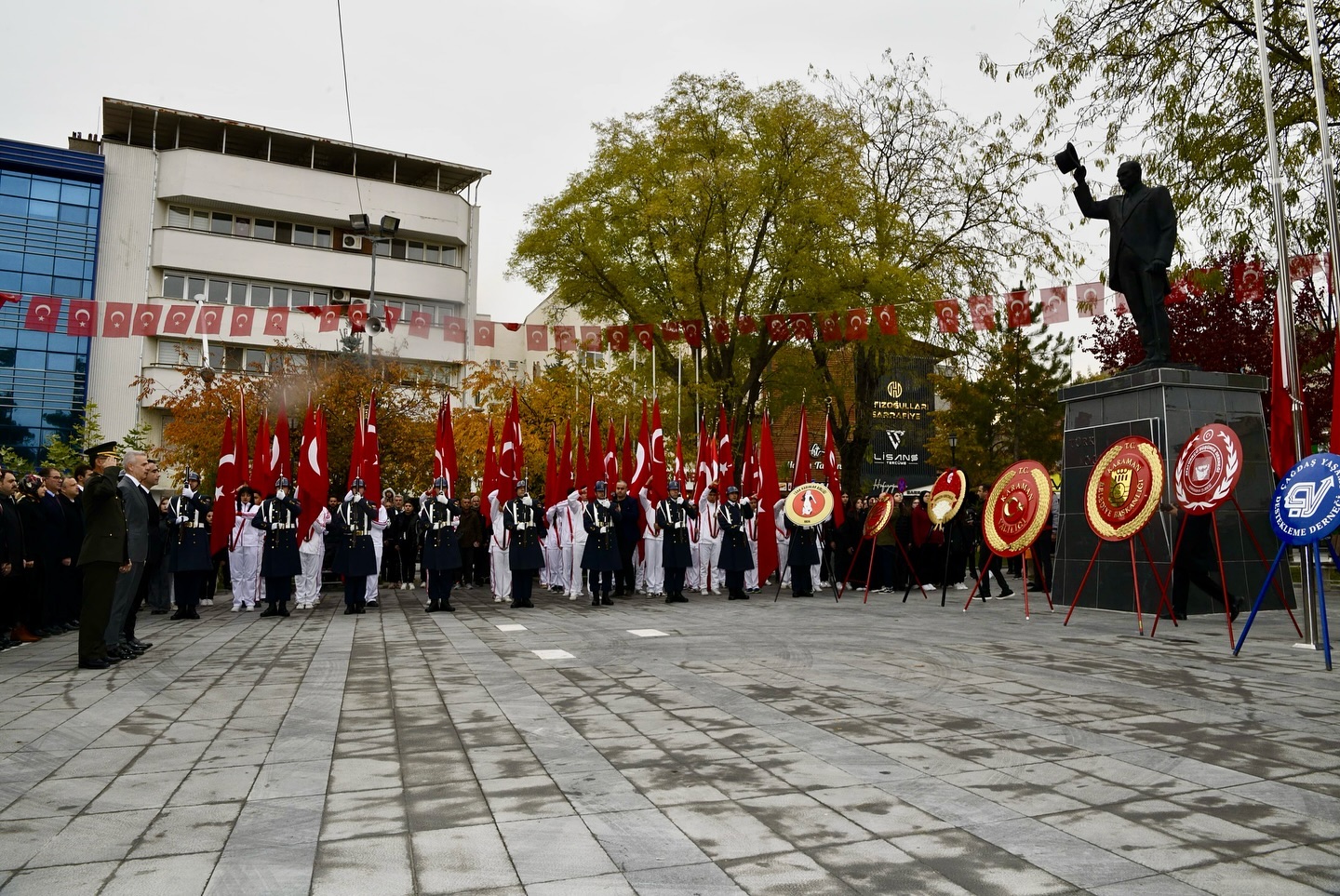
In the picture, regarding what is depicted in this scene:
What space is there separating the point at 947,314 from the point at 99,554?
1682cm

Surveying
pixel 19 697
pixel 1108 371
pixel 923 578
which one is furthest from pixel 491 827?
pixel 1108 371

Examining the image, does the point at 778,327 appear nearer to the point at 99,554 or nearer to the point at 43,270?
the point at 99,554

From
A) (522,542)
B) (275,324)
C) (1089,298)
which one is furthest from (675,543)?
(275,324)

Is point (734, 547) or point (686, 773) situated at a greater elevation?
point (734, 547)

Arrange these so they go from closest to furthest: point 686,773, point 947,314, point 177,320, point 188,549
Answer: point 686,773 → point 188,549 → point 177,320 → point 947,314

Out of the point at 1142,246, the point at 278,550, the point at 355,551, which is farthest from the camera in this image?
the point at 355,551

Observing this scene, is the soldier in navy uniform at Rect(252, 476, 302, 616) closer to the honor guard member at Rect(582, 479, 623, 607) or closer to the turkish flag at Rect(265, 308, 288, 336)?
the honor guard member at Rect(582, 479, 623, 607)

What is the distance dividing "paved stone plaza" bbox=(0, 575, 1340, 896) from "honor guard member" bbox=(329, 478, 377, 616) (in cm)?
604

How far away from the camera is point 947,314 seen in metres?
20.5

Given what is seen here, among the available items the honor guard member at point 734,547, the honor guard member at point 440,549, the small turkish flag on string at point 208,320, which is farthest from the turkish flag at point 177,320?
the honor guard member at point 734,547

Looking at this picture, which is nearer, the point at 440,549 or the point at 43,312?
the point at 440,549

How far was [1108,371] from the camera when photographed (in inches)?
1271

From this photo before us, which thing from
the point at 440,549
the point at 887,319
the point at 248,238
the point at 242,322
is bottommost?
the point at 440,549

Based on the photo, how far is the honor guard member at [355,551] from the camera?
1477 centimetres
